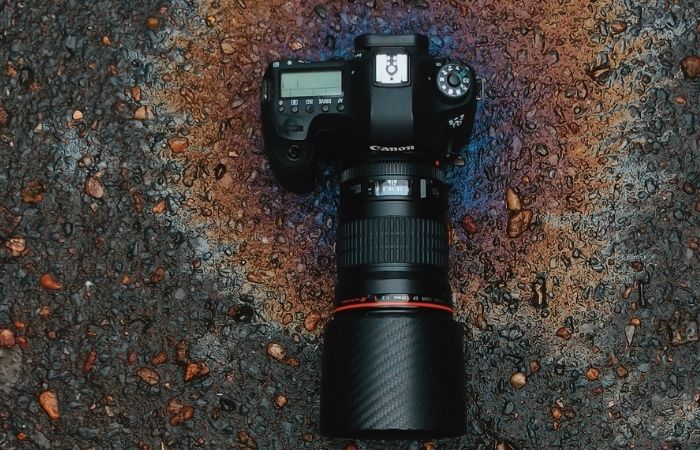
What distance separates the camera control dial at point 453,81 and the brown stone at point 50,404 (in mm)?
1080

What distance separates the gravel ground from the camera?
6.10 ft

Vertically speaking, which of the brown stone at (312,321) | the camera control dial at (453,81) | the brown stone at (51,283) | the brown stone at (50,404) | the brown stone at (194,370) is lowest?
the brown stone at (50,404)

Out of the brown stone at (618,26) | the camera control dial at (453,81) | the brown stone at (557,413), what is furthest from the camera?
the brown stone at (618,26)

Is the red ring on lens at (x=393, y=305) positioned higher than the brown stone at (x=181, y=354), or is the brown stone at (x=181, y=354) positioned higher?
the red ring on lens at (x=393, y=305)

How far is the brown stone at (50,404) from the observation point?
6.18ft

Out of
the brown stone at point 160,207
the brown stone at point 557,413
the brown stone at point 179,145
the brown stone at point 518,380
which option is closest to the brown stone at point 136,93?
the brown stone at point 179,145

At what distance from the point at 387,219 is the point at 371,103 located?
0.74 feet

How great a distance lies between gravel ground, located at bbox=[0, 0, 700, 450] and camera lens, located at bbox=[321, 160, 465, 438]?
8.4 inches

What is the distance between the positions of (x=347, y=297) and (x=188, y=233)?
0.46m

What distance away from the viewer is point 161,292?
191 centimetres

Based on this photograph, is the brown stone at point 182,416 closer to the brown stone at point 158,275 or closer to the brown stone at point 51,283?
the brown stone at point 158,275

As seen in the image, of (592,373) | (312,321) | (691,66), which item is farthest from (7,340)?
(691,66)

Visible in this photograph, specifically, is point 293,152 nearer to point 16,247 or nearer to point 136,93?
point 136,93

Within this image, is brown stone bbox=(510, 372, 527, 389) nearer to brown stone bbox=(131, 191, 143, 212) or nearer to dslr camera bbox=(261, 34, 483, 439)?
dslr camera bbox=(261, 34, 483, 439)
